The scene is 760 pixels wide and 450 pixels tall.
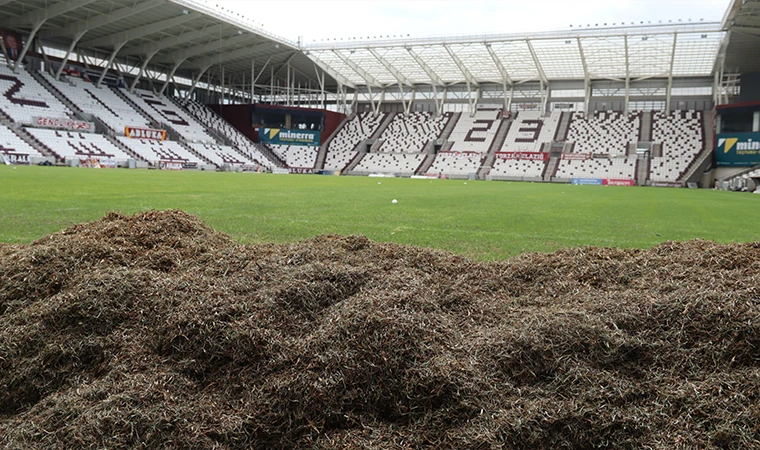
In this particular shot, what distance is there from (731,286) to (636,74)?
66.7 meters

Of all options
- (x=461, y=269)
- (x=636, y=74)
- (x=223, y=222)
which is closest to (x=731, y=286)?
(x=461, y=269)

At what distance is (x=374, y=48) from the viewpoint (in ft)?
192

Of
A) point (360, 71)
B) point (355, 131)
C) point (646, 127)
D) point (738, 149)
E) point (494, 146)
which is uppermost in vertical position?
point (360, 71)

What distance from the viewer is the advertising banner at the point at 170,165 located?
167 ft

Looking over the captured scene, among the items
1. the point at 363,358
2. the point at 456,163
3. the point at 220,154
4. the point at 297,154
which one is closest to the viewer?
the point at 363,358

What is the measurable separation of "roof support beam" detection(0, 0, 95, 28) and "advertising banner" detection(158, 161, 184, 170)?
15.0 m

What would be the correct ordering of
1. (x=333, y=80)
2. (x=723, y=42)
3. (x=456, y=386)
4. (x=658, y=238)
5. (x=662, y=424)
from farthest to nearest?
(x=333, y=80) < (x=723, y=42) < (x=658, y=238) < (x=456, y=386) < (x=662, y=424)

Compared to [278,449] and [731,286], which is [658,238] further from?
[278,449]

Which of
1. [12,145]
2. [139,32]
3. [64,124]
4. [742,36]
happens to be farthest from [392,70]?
[12,145]

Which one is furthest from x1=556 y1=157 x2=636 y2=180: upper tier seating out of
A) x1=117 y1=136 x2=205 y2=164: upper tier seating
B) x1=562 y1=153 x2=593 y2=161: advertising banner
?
x1=117 y1=136 x2=205 y2=164: upper tier seating

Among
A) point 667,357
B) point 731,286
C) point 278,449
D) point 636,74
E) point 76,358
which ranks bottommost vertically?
point 278,449

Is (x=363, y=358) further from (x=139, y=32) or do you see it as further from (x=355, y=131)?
(x=355, y=131)

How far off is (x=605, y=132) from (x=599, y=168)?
25.6 ft

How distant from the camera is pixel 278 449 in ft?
8.96
